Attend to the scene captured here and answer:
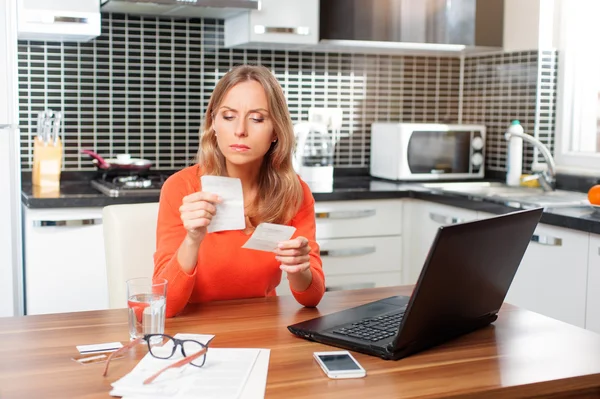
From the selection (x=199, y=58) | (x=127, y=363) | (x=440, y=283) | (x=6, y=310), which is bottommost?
(x=6, y=310)

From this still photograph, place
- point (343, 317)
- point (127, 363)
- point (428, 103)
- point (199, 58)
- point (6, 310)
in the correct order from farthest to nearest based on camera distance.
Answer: point (428, 103) → point (199, 58) → point (6, 310) → point (343, 317) → point (127, 363)

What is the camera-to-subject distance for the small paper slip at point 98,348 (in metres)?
1.46

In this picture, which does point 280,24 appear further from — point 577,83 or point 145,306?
point 145,306

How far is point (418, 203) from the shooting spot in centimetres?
362

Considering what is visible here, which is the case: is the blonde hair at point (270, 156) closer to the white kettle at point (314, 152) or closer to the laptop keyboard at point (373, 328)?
the laptop keyboard at point (373, 328)

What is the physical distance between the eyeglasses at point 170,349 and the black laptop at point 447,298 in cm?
24

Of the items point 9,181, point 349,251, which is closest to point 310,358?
point 9,181

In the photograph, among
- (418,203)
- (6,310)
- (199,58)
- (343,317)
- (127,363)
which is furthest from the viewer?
(199,58)

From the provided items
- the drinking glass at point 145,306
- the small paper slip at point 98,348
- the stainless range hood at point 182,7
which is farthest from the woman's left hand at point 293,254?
the stainless range hood at point 182,7

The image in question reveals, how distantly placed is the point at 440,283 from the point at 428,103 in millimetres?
3055

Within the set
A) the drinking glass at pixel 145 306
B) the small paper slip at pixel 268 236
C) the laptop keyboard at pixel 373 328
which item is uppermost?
the small paper slip at pixel 268 236

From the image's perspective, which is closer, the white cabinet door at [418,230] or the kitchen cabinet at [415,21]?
the white cabinet door at [418,230]

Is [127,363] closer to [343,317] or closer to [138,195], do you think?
[343,317]

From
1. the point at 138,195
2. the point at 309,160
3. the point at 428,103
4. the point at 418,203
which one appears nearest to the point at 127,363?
the point at 138,195
